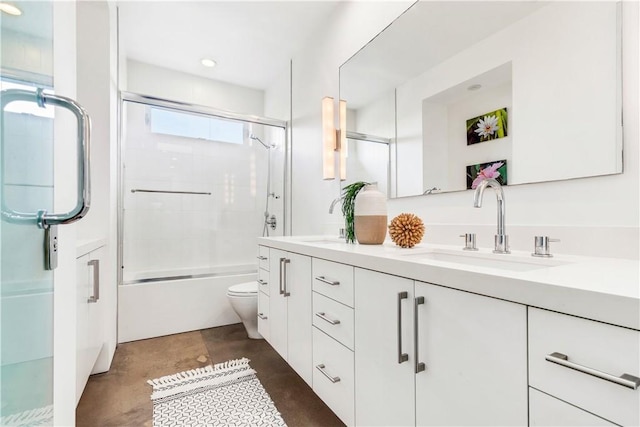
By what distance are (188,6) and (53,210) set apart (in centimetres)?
215

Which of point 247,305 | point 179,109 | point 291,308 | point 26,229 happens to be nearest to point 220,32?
point 179,109

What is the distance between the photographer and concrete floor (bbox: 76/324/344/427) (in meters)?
1.41

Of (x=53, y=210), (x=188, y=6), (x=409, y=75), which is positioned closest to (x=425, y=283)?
(x=53, y=210)

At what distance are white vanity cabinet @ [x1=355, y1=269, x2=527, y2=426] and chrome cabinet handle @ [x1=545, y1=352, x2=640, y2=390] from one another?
0.05 metres

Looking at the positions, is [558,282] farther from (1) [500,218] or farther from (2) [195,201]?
(2) [195,201]

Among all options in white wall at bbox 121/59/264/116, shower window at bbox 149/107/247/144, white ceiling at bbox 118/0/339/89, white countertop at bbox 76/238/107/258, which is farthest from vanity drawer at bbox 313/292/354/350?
white wall at bbox 121/59/264/116

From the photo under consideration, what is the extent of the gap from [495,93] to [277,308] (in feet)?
4.78

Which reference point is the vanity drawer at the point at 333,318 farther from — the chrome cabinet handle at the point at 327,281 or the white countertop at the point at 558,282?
the white countertop at the point at 558,282

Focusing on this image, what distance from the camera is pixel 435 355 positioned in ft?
2.46

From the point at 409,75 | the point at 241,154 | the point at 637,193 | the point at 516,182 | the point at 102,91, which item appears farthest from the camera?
the point at 241,154

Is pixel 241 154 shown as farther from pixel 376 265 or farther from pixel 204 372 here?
pixel 376 265

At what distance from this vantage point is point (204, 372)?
5.90ft

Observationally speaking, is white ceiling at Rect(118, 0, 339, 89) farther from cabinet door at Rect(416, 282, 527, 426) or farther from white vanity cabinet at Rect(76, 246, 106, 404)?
cabinet door at Rect(416, 282, 527, 426)

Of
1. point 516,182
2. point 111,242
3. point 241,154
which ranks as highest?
point 241,154
